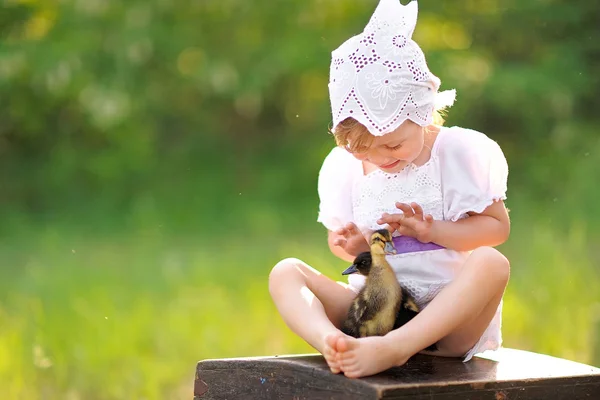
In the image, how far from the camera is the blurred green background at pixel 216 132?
6.05 metres

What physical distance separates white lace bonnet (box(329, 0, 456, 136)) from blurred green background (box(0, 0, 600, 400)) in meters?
2.59

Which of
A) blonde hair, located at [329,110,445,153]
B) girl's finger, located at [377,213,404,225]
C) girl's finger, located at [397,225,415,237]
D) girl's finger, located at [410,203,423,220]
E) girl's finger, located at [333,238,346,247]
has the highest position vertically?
blonde hair, located at [329,110,445,153]

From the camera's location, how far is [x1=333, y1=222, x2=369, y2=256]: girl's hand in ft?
8.75

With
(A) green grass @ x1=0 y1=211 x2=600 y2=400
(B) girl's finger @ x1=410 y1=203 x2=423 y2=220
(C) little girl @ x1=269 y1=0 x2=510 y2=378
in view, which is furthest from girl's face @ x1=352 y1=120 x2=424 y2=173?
(A) green grass @ x1=0 y1=211 x2=600 y2=400

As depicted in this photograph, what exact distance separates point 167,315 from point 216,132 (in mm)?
4486

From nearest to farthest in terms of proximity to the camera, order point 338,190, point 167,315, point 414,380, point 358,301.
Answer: point 414,380 < point 358,301 < point 338,190 < point 167,315

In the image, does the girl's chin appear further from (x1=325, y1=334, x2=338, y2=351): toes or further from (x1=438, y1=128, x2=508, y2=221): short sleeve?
(x1=325, y1=334, x2=338, y2=351): toes

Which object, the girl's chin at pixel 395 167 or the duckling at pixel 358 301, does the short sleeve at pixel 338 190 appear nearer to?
the girl's chin at pixel 395 167

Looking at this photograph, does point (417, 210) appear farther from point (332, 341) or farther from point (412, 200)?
point (332, 341)

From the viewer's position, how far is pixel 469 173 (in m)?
2.61

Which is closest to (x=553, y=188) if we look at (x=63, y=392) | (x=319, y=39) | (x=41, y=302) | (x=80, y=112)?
(x=319, y=39)

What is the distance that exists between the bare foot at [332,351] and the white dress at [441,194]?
0.42m

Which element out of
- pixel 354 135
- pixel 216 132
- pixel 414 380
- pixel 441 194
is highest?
pixel 216 132

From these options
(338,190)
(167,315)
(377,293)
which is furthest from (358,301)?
(167,315)
